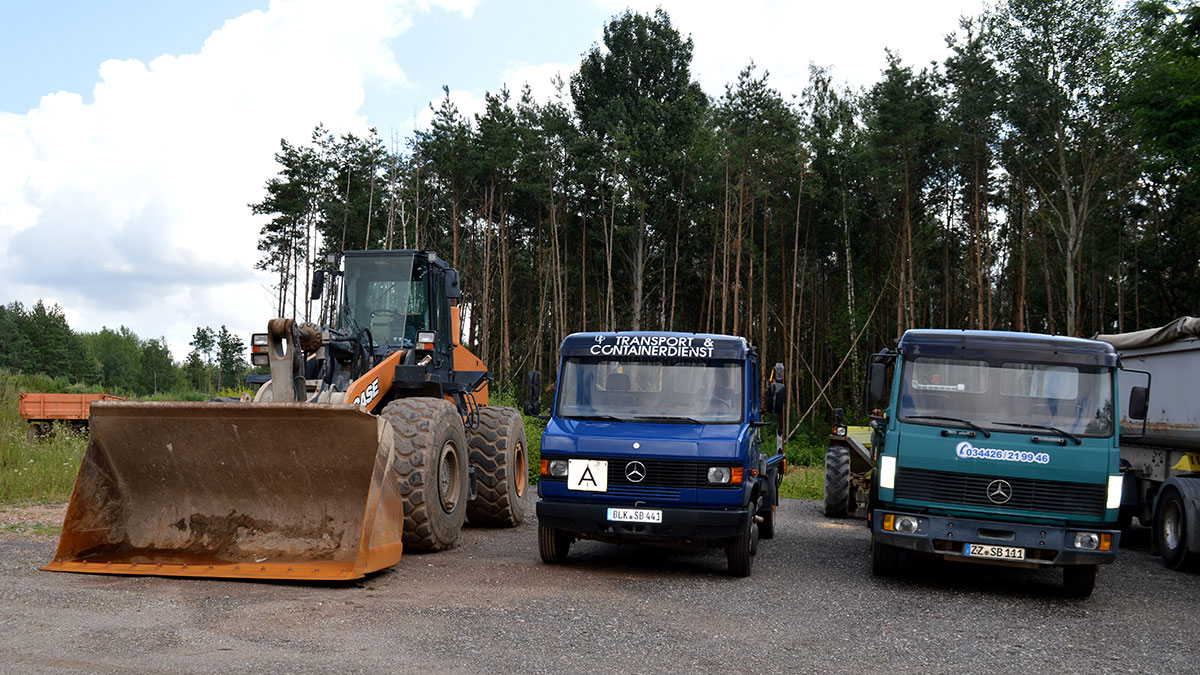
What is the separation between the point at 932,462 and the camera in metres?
8.88

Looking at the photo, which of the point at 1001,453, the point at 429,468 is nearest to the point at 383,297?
the point at 429,468

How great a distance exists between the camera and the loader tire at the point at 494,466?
38.3 feet

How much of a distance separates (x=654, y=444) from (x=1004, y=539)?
10.6 feet

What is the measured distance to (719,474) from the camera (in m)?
8.84

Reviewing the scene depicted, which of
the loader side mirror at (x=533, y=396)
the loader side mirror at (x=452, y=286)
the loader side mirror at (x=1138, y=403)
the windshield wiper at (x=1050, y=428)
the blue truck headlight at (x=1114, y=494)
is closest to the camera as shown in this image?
the blue truck headlight at (x=1114, y=494)

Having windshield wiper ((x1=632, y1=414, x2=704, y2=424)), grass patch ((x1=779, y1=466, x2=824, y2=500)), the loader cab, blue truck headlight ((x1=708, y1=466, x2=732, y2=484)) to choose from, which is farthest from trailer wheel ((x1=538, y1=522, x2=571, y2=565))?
grass patch ((x1=779, y1=466, x2=824, y2=500))

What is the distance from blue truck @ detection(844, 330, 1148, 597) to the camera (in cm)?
862

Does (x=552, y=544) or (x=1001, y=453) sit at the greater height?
(x=1001, y=453)

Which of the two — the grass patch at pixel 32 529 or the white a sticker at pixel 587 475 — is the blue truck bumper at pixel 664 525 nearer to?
the white a sticker at pixel 587 475

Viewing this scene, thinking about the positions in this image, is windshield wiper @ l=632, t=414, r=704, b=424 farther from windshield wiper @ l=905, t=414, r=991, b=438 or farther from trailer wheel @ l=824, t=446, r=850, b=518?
trailer wheel @ l=824, t=446, r=850, b=518

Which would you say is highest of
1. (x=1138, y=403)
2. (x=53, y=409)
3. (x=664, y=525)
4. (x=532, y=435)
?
(x=1138, y=403)

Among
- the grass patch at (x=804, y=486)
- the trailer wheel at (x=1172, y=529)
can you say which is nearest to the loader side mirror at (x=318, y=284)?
the trailer wheel at (x=1172, y=529)

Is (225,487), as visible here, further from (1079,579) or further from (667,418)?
(1079,579)

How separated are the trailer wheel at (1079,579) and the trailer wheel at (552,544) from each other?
4.69 meters
